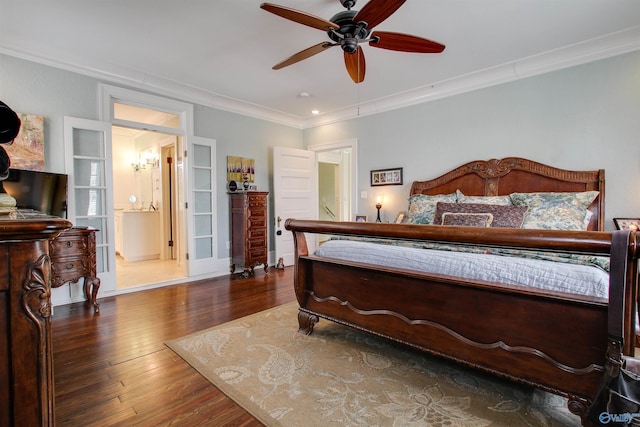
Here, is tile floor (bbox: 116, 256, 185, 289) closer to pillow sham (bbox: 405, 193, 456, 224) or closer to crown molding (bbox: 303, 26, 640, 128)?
pillow sham (bbox: 405, 193, 456, 224)

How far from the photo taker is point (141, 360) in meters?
2.16

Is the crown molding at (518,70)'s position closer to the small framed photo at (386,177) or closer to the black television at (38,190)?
the small framed photo at (386,177)

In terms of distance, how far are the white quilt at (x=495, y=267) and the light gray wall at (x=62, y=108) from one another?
3018mm

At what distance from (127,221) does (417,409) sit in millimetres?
5777

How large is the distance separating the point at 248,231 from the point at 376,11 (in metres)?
3.32

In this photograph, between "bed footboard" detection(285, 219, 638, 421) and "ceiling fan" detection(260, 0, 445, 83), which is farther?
"ceiling fan" detection(260, 0, 445, 83)

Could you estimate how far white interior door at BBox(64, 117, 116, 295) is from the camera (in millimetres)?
3381

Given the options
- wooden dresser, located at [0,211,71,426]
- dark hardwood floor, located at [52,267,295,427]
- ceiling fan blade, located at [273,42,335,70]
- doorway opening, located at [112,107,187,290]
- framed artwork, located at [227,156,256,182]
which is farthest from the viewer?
doorway opening, located at [112,107,187,290]

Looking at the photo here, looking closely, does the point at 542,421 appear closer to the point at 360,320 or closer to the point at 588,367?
the point at 588,367

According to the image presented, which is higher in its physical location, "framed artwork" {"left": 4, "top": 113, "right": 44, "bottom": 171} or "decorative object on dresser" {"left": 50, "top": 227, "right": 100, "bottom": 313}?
"framed artwork" {"left": 4, "top": 113, "right": 44, "bottom": 171}

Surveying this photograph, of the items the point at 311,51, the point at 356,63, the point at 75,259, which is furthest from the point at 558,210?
the point at 75,259

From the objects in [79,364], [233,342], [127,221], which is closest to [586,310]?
[233,342]

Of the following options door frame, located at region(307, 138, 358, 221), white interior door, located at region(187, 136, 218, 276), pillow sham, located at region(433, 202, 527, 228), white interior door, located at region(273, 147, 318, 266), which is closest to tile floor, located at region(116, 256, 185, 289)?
white interior door, located at region(187, 136, 218, 276)

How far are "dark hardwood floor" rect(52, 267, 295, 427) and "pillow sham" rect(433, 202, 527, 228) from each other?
2047 millimetres
